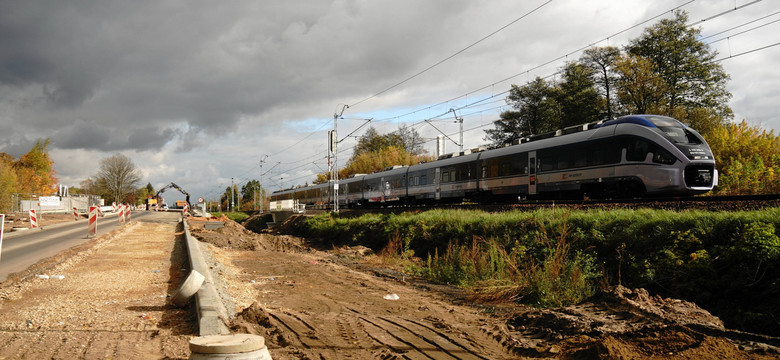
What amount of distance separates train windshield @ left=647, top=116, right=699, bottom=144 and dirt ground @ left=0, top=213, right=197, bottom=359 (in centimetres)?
1529

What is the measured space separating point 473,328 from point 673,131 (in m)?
13.5

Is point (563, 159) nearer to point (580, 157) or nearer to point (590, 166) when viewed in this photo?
point (580, 157)

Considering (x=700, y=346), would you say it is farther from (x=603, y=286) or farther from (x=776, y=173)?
(x=776, y=173)

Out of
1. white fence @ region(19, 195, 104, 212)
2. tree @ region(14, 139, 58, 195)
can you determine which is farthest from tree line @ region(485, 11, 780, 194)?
tree @ region(14, 139, 58, 195)

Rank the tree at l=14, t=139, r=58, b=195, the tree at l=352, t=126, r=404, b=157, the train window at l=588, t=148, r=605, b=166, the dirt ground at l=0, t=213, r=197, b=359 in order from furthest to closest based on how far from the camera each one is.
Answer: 1. the tree at l=352, t=126, r=404, b=157
2. the tree at l=14, t=139, r=58, b=195
3. the train window at l=588, t=148, r=605, b=166
4. the dirt ground at l=0, t=213, r=197, b=359

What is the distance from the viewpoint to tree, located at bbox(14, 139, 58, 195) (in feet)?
209

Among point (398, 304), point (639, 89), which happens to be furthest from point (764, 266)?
point (639, 89)

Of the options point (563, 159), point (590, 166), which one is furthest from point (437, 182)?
point (590, 166)

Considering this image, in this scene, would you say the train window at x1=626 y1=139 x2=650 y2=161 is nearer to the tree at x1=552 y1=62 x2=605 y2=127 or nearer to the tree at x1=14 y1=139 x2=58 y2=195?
the tree at x1=552 y1=62 x2=605 y2=127

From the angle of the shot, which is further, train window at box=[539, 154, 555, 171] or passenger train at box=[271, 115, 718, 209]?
train window at box=[539, 154, 555, 171]

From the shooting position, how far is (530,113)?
53.2 m

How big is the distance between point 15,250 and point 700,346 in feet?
64.8

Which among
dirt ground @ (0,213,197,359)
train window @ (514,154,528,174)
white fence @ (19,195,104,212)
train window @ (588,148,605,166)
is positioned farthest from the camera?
white fence @ (19,195,104,212)

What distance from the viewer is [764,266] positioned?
Result: 8109 millimetres
